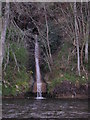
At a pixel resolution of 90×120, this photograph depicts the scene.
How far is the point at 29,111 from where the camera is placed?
11523 millimetres

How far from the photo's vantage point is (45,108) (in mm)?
12086

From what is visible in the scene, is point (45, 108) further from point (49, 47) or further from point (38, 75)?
point (49, 47)

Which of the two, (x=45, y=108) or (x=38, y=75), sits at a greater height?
(x=38, y=75)

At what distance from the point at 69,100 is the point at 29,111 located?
303cm

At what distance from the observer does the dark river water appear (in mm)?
10859

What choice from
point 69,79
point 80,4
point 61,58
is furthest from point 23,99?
point 80,4

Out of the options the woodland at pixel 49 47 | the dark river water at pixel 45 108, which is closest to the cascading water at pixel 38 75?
the woodland at pixel 49 47

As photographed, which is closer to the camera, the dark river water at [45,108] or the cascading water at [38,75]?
the dark river water at [45,108]

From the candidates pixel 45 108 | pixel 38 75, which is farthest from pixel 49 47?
pixel 45 108

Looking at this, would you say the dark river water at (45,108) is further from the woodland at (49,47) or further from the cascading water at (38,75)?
the woodland at (49,47)

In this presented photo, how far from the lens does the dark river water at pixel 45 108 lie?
10.9 meters

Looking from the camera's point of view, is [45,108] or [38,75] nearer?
[45,108]

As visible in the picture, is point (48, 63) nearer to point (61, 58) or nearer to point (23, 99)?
point (61, 58)

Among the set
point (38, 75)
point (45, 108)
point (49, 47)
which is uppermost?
point (49, 47)
